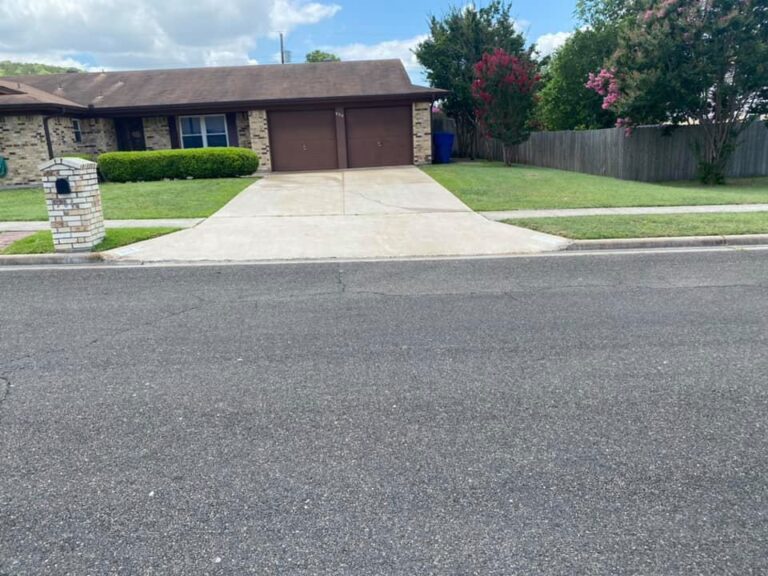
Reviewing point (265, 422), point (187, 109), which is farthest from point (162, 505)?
point (187, 109)

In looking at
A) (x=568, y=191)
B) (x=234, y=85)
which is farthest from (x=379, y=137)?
(x=568, y=191)

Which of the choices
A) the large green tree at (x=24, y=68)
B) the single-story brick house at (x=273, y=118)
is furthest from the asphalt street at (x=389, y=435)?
the large green tree at (x=24, y=68)

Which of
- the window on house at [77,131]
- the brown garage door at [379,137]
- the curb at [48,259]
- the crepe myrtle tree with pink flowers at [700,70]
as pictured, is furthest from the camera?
the brown garage door at [379,137]

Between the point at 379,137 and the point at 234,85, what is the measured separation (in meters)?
6.52

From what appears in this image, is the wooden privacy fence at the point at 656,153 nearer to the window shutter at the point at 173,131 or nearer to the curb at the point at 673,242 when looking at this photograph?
the curb at the point at 673,242

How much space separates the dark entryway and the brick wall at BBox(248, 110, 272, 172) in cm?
466

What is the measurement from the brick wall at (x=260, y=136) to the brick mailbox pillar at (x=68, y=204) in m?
15.3

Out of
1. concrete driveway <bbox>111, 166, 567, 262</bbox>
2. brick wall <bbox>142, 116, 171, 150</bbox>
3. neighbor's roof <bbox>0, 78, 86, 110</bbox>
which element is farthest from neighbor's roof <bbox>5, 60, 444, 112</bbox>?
concrete driveway <bbox>111, 166, 567, 262</bbox>

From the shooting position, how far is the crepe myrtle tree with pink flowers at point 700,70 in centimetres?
1664

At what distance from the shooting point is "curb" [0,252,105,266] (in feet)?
29.5

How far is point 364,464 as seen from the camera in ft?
11.0

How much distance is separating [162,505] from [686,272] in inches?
267

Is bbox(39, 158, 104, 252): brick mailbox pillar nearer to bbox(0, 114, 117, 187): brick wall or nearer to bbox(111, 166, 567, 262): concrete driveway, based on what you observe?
bbox(111, 166, 567, 262): concrete driveway

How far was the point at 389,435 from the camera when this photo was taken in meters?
3.65
